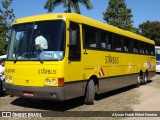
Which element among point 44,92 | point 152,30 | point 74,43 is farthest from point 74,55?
point 152,30

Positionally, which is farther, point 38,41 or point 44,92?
point 38,41

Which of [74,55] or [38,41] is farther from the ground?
[38,41]

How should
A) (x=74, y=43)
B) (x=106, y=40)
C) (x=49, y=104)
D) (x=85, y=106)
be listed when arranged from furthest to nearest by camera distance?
(x=106, y=40) < (x=49, y=104) < (x=85, y=106) < (x=74, y=43)

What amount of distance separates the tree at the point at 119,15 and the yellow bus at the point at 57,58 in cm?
4113

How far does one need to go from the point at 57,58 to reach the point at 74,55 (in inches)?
32.8

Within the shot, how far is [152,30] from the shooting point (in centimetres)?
7925

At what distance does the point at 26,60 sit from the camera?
1026cm

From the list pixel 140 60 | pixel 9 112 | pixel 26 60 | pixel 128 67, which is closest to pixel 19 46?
pixel 26 60

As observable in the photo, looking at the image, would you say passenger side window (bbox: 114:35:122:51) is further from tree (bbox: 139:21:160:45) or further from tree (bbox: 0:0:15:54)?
tree (bbox: 139:21:160:45)

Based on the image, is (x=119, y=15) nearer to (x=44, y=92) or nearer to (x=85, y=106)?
(x=85, y=106)

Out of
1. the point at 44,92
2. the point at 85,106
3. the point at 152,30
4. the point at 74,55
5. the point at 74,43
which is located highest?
the point at 152,30

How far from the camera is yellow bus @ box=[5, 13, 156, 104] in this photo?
9781 millimetres

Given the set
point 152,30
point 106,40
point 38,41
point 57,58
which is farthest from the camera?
point 152,30

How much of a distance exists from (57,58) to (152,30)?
Answer: 72.2 meters
